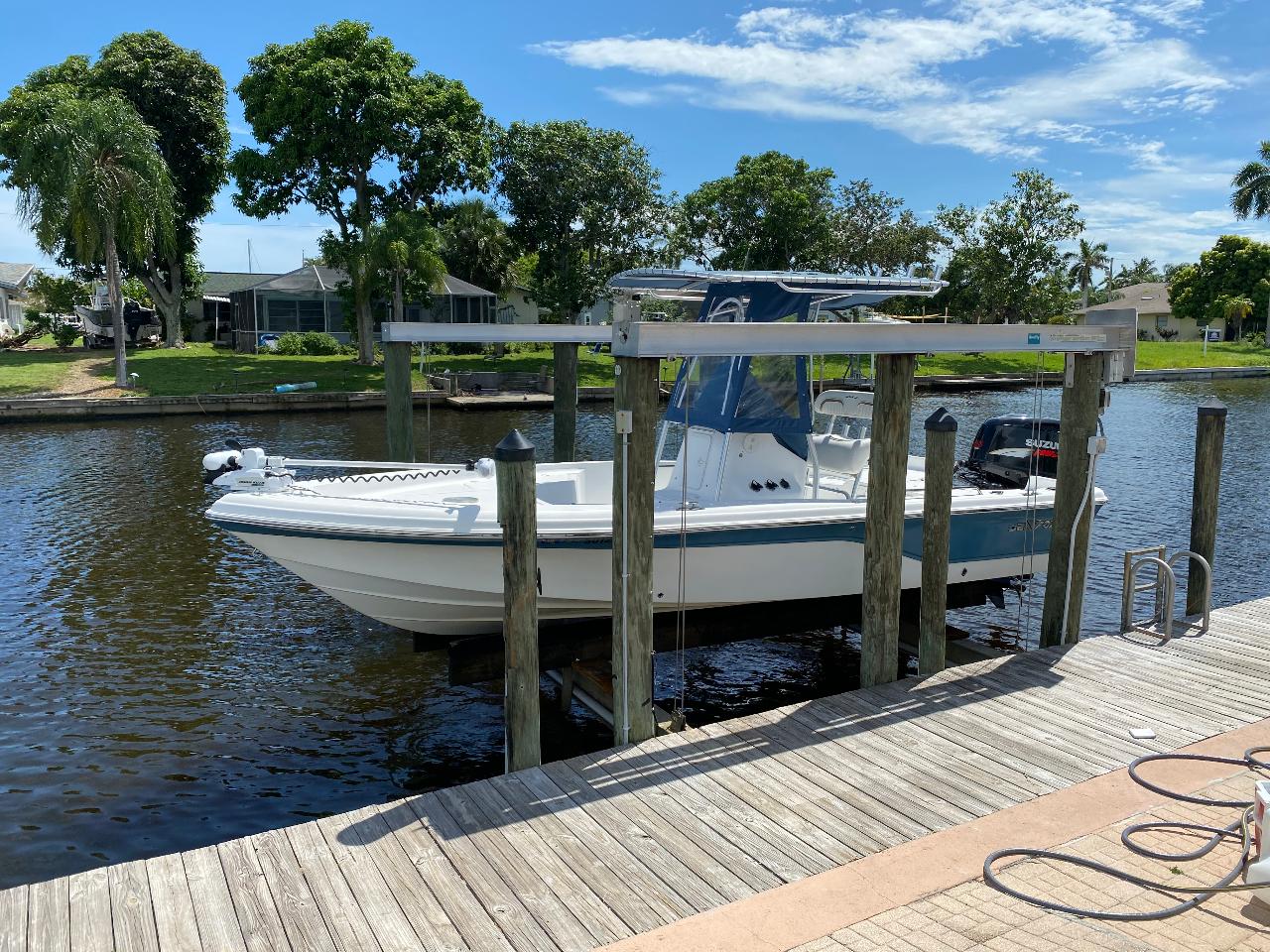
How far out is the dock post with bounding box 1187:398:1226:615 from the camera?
30.2 feet

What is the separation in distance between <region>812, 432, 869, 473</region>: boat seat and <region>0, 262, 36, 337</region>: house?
176 ft

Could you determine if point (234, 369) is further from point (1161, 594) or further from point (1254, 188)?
point (1254, 188)

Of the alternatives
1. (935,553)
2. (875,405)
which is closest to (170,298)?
(875,405)

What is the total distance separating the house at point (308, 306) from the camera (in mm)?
41469

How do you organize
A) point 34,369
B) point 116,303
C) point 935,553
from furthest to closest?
point 34,369 → point 116,303 → point 935,553

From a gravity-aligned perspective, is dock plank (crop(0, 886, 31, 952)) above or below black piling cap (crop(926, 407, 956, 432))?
below

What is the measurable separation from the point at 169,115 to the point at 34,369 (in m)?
12.2

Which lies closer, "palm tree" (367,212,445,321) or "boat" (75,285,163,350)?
"palm tree" (367,212,445,321)

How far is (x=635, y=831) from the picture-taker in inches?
206

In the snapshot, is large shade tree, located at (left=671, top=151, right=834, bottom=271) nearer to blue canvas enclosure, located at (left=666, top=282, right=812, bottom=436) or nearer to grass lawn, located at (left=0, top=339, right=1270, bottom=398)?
grass lawn, located at (left=0, top=339, right=1270, bottom=398)

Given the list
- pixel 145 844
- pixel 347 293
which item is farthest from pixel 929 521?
pixel 347 293

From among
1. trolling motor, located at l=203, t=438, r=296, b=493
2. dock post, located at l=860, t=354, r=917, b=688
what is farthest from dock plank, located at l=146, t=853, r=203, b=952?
dock post, located at l=860, t=354, r=917, b=688

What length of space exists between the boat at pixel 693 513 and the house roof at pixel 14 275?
55609 millimetres

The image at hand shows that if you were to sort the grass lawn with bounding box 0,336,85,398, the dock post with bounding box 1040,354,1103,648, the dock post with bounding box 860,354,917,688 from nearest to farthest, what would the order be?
the dock post with bounding box 860,354,917,688, the dock post with bounding box 1040,354,1103,648, the grass lawn with bounding box 0,336,85,398
